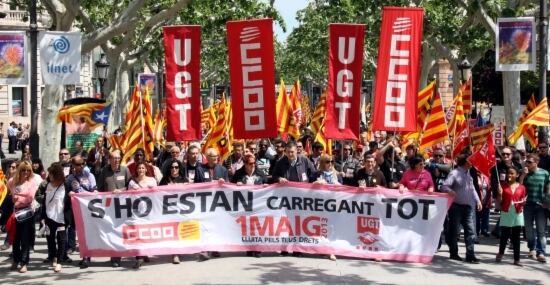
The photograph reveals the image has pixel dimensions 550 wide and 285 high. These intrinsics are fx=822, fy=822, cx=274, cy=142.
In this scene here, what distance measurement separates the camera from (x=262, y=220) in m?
11.0

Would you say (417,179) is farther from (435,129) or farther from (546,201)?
(435,129)

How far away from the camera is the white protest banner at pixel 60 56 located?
15.6 m

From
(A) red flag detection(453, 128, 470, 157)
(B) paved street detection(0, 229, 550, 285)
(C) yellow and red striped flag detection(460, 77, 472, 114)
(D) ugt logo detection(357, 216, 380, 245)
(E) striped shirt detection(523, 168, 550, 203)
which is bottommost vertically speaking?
(B) paved street detection(0, 229, 550, 285)

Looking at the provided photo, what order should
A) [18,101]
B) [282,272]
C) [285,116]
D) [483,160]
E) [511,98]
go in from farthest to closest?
1. [18,101]
2. [511,98]
3. [285,116]
4. [483,160]
5. [282,272]

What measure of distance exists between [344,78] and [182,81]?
226 cm

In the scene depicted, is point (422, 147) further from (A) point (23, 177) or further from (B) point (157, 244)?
(A) point (23, 177)

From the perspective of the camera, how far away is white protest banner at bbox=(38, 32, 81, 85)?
51.3 feet

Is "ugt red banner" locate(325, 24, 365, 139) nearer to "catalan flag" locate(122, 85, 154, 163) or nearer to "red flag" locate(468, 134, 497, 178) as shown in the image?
"red flag" locate(468, 134, 497, 178)

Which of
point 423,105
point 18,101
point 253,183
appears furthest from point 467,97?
point 18,101

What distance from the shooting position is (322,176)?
11.3 metres

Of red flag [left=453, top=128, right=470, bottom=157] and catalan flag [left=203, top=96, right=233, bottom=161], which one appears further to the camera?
catalan flag [left=203, top=96, right=233, bottom=161]

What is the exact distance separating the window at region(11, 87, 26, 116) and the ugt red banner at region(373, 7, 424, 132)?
3944 cm

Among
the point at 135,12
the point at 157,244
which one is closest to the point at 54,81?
the point at 135,12

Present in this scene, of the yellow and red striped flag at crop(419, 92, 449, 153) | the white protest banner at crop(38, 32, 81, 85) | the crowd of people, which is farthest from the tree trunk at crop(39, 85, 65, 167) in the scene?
the yellow and red striped flag at crop(419, 92, 449, 153)
